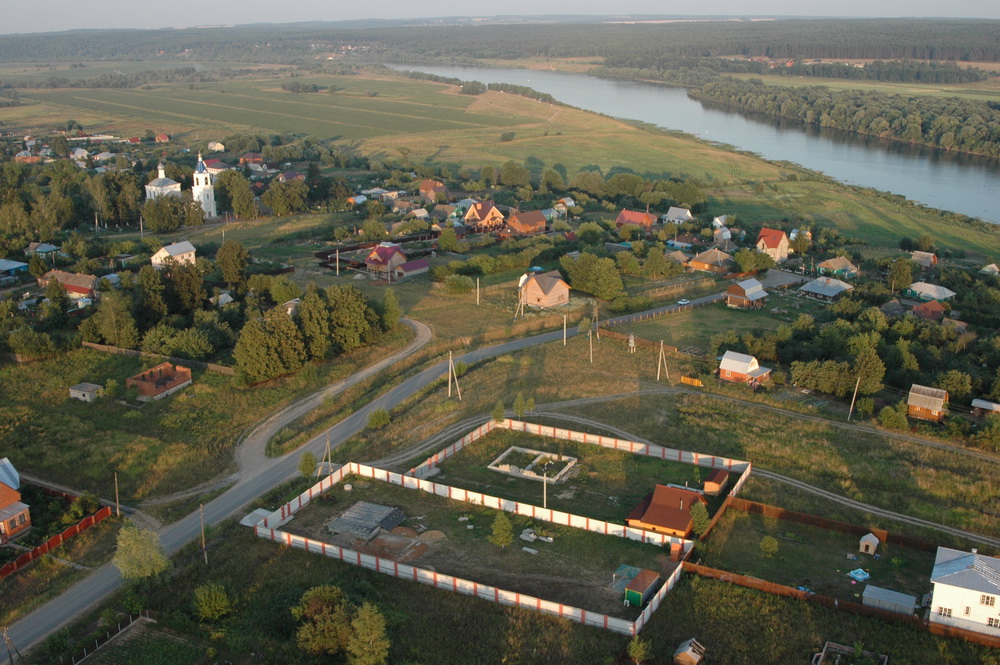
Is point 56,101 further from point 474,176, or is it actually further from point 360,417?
point 360,417

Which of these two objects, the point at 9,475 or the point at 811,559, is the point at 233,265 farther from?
the point at 811,559

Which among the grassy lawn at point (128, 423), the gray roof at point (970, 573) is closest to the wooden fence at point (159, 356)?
the grassy lawn at point (128, 423)

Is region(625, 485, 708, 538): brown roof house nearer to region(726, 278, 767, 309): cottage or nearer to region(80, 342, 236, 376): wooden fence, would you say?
region(80, 342, 236, 376): wooden fence

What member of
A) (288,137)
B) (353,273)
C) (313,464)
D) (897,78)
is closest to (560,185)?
(353,273)

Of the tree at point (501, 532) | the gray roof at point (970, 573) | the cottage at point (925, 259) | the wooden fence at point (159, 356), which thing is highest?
the cottage at point (925, 259)

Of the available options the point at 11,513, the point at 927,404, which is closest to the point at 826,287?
the point at 927,404

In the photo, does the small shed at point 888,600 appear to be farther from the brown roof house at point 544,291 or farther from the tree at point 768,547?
the brown roof house at point 544,291
